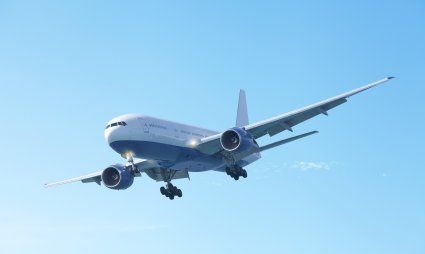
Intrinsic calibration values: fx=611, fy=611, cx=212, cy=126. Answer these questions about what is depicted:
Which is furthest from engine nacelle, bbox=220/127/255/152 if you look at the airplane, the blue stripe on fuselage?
the blue stripe on fuselage

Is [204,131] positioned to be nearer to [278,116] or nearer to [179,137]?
[179,137]

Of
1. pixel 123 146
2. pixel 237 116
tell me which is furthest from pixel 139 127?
pixel 237 116

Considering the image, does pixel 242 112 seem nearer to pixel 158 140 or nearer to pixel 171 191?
pixel 171 191

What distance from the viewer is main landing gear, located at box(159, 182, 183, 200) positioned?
54719 mm

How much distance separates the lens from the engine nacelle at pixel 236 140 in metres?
48.1

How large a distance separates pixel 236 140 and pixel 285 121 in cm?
434

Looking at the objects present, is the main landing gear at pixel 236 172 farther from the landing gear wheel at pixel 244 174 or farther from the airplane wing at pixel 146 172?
the airplane wing at pixel 146 172

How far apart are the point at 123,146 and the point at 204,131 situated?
9.06m

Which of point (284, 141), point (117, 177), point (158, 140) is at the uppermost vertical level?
point (158, 140)

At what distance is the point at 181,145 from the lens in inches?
1953

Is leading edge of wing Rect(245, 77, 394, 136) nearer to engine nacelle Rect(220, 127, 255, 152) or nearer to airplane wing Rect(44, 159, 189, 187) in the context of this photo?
engine nacelle Rect(220, 127, 255, 152)

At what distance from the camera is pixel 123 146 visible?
153 ft

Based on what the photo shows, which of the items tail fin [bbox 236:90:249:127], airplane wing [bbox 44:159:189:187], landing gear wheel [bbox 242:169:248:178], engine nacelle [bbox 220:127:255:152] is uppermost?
tail fin [bbox 236:90:249:127]

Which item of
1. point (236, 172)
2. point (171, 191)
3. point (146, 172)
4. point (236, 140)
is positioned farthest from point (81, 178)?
point (236, 140)
